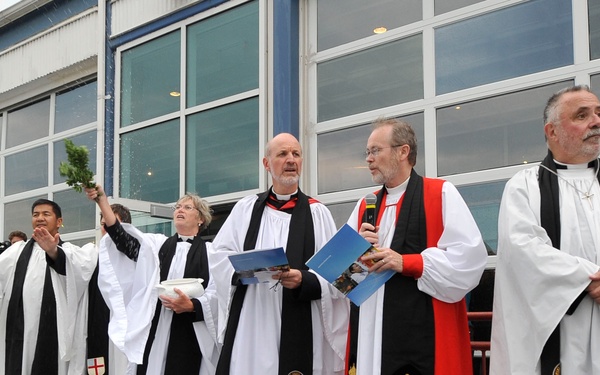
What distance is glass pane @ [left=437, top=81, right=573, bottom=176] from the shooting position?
703cm

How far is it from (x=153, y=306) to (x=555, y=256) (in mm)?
3255

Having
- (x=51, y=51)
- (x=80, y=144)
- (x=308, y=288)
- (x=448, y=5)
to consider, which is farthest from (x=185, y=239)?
(x=51, y=51)

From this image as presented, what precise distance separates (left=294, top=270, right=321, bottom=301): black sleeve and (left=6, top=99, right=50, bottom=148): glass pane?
10.4 metres

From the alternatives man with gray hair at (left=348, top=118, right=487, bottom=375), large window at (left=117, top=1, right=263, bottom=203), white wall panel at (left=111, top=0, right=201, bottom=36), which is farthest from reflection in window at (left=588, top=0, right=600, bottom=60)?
white wall panel at (left=111, top=0, right=201, bottom=36)

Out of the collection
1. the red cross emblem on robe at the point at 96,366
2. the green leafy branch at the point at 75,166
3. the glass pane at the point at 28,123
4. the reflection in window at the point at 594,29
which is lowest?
the red cross emblem on robe at the point at 96,366

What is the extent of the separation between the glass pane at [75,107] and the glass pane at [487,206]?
7761mm

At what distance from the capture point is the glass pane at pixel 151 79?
35.1 ft

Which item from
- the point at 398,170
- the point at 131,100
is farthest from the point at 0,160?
the point at 398,170

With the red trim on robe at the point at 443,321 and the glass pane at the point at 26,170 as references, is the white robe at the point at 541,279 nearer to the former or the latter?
the red trim on robe at the point at 443,321

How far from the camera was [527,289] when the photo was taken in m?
3.76

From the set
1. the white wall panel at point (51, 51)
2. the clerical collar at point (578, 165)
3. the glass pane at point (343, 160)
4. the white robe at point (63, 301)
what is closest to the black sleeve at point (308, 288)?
the clerical collar at point (578, 165)

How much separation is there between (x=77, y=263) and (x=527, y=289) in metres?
4.37

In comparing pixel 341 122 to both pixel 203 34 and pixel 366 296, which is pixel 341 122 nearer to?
pixel 203 34

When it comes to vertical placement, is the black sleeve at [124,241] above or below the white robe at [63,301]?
above
